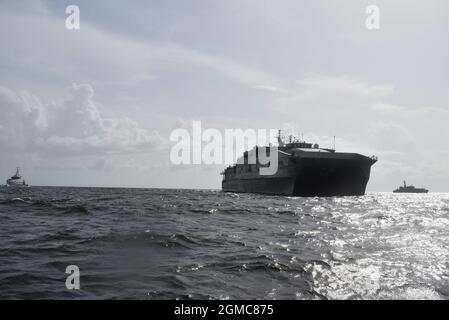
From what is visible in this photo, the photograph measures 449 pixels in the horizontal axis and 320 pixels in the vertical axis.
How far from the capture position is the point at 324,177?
58.0 m

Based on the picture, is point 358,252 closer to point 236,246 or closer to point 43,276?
point 236,246

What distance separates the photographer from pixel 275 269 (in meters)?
9.98

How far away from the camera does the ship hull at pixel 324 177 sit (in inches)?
2192

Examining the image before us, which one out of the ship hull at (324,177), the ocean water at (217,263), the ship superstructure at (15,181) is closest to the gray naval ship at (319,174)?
the ship hull at (324,177)

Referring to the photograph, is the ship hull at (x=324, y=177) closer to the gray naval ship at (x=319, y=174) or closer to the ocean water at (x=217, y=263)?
the gray naval ship at (x=319, y=174)

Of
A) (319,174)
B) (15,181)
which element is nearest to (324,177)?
(319,174)

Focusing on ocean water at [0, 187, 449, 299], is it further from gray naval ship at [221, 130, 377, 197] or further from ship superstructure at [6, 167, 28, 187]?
ship superstructure at [6, 167, 28, 187]

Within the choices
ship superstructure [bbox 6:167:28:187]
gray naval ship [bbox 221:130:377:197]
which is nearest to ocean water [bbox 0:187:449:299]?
gray naval ship [bbox 221:130:377:197]

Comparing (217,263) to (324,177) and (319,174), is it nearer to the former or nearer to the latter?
(319,174)

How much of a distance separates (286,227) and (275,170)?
1771 inches

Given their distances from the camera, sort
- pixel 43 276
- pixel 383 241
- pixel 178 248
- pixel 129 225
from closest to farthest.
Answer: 1. pixel 43 276
2. pixel 178 248
3. pixel 383 241
4. pixel 129 225

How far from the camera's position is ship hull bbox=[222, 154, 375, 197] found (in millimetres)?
55688

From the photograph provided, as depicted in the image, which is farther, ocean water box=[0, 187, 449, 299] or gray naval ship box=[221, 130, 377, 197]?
gray naval ship box=[221, 130, 377, 197]
